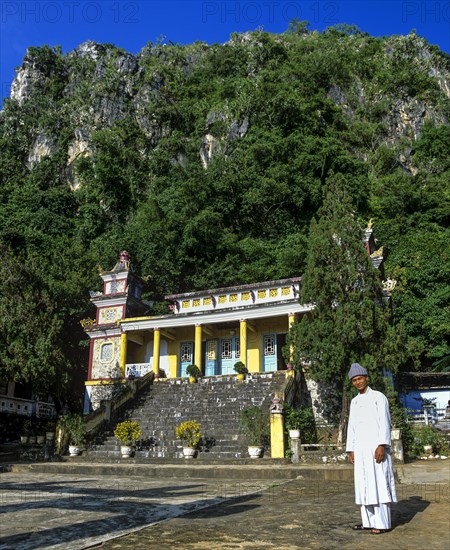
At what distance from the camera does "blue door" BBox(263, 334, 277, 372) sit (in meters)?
22.3

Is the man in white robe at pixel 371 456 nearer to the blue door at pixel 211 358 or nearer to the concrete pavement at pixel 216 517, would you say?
the concrete pavement at pixel 216 517

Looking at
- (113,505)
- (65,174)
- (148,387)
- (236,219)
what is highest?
(65,174)

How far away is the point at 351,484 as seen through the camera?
8758mm

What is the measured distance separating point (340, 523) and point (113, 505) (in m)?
2.93

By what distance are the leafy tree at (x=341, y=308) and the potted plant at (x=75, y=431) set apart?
7.07 metres

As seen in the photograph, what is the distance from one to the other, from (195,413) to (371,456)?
1302 centimetres

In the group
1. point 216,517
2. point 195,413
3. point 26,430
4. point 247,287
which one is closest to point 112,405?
point 195,413

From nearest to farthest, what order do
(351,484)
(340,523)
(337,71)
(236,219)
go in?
(340,523) → (351,484) → (236,219) → (337,71)

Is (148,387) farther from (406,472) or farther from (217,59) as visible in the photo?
(217,59)

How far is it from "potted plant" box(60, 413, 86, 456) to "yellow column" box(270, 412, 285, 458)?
20.0 feet

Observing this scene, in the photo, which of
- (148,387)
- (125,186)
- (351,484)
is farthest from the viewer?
(125,186)

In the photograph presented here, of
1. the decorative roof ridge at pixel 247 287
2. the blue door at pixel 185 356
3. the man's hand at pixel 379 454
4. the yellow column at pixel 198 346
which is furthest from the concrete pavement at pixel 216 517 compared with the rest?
the blue door at pixel 185 356

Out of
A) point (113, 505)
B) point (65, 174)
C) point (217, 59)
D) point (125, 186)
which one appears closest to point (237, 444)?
point (113, 505)

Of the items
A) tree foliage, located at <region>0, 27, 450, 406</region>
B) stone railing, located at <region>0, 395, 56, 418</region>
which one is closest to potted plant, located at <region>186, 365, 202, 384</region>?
tree foliage, located at <region>0, 27, 450, 406</region>
